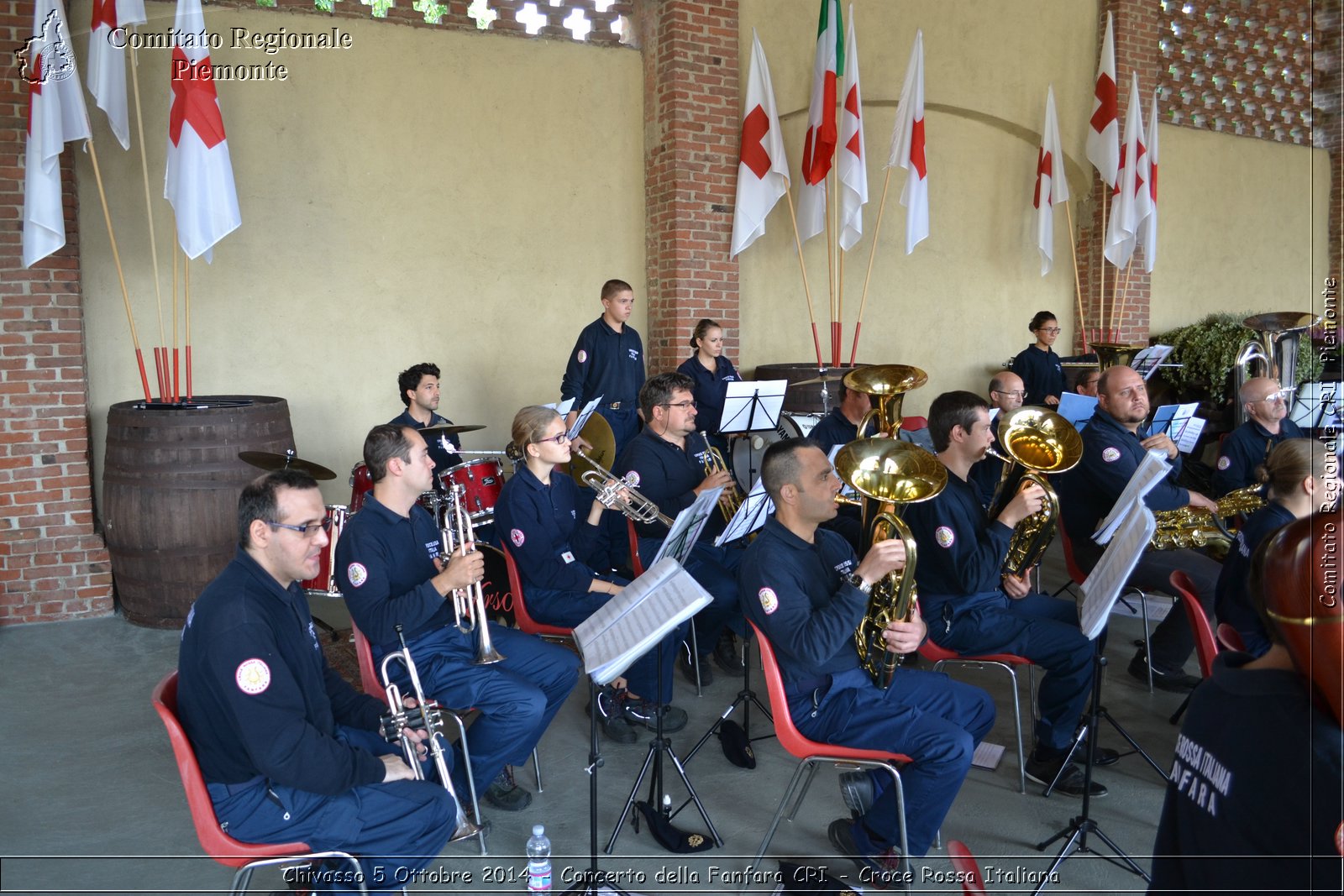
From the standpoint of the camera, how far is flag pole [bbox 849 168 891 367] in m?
8.98

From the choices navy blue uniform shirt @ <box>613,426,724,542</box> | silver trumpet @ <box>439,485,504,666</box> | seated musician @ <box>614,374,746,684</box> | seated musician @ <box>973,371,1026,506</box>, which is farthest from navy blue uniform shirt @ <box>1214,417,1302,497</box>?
silver trumpet @ <box>439,485,504,666</box>

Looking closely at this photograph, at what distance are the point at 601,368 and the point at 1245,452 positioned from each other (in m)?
4.15

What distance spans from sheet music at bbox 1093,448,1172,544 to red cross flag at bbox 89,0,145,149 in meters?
5.71

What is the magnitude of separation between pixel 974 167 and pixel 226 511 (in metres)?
7.77

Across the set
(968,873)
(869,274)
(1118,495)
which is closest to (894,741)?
(968,873)

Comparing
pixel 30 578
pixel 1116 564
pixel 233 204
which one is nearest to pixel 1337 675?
pixel 1116 564

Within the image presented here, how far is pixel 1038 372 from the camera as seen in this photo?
365 inches

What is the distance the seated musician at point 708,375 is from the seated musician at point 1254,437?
124 inches

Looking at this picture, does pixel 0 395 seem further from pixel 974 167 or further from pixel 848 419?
pixel 974 167

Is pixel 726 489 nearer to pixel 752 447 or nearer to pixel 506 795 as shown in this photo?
pixel 752 447

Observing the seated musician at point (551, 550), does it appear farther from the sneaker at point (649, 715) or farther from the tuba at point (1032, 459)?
the tuba at point (1032, 459)

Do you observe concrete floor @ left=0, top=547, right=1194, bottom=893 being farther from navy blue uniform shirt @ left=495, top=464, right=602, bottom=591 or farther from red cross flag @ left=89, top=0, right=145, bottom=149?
red cross flag @ left=89, top=0, right=145, bottom=149

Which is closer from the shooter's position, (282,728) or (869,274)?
(282,728)

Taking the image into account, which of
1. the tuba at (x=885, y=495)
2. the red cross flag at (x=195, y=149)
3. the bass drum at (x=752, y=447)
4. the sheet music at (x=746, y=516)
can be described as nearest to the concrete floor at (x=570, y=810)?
the tuba at (x=885, y=495)
